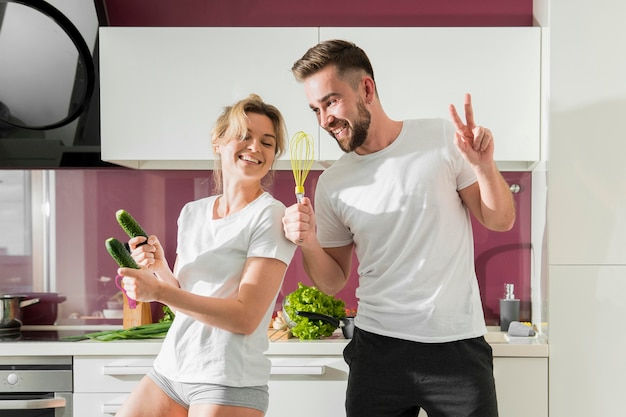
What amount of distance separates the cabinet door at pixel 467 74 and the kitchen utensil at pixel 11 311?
5.32 feet

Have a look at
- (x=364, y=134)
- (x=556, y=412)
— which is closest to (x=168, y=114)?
(x=364, y=134)

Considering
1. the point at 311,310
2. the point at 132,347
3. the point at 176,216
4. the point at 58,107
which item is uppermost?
the point at 58,107

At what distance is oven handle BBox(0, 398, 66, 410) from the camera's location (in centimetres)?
272

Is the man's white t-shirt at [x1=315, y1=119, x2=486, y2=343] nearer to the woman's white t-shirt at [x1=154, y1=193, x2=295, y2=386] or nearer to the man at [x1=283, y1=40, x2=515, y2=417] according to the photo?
the man at [x1=283, y1=40, x2=515, y2=417]

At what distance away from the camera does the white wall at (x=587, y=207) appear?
260 centimetres

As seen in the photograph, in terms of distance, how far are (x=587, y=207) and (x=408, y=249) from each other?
95 centimetres

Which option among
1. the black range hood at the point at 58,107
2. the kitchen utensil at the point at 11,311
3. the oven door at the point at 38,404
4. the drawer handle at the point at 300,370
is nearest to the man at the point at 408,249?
the drawer handle at the point at 300,370

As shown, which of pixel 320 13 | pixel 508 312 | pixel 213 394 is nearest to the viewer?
pixel 213 394

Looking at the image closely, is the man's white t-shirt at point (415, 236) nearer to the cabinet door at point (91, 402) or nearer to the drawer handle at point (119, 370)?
the drawer handle at point (119, 370)

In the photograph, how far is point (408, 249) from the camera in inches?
77.5

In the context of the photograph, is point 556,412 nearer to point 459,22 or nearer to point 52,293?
point 459,22

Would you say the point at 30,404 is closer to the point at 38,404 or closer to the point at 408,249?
the point at 38,404

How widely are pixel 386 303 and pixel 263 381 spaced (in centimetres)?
43

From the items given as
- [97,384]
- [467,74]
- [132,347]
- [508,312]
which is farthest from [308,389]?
[467,74]
